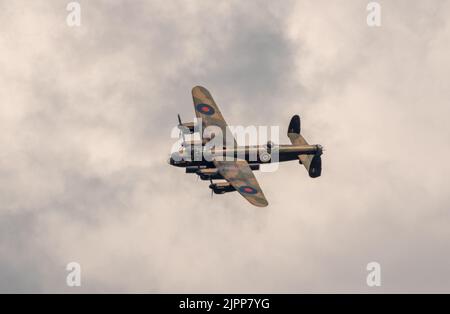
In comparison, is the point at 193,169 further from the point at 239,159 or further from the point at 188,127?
the point at 188,127

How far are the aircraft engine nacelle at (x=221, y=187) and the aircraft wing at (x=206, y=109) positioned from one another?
9.48m

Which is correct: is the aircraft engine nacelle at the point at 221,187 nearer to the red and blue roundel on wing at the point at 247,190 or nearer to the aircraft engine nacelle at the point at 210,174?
the aircraft engine nacelle at the point at 210,174

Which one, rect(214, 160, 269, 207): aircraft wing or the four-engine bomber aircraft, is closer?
rect(214, 160, 269, 207): aircraft wing

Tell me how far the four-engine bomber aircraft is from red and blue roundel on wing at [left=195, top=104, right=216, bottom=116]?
0.12 metres

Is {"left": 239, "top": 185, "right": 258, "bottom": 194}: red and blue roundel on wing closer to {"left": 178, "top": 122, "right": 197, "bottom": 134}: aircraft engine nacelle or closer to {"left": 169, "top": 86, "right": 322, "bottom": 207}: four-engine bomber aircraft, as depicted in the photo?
{"left": 169, "top": 86, "right": 322, "bottom": 207}: four-engine bomber aircraft

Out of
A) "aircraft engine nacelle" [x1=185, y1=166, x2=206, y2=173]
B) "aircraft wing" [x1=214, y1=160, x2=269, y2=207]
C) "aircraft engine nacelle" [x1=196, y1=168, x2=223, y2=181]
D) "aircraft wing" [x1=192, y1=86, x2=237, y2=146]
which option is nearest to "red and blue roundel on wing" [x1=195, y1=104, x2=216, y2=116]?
"aircraft wing" [x1=192, y1=86, x2=237, y2=146]

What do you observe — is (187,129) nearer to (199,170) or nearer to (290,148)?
(199,170)

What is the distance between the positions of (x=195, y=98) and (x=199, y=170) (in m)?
13.6

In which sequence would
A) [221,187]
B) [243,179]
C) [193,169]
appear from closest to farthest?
1. [221,187]
2. [243,179]
3. [193,169]

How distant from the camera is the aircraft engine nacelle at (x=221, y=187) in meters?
75.2

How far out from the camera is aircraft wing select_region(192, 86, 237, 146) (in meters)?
84.9

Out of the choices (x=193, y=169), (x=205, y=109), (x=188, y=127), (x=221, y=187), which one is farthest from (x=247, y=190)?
(x=205, y=109)

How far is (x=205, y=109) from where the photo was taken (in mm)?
86625

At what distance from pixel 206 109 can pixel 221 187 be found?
47.5 feet
